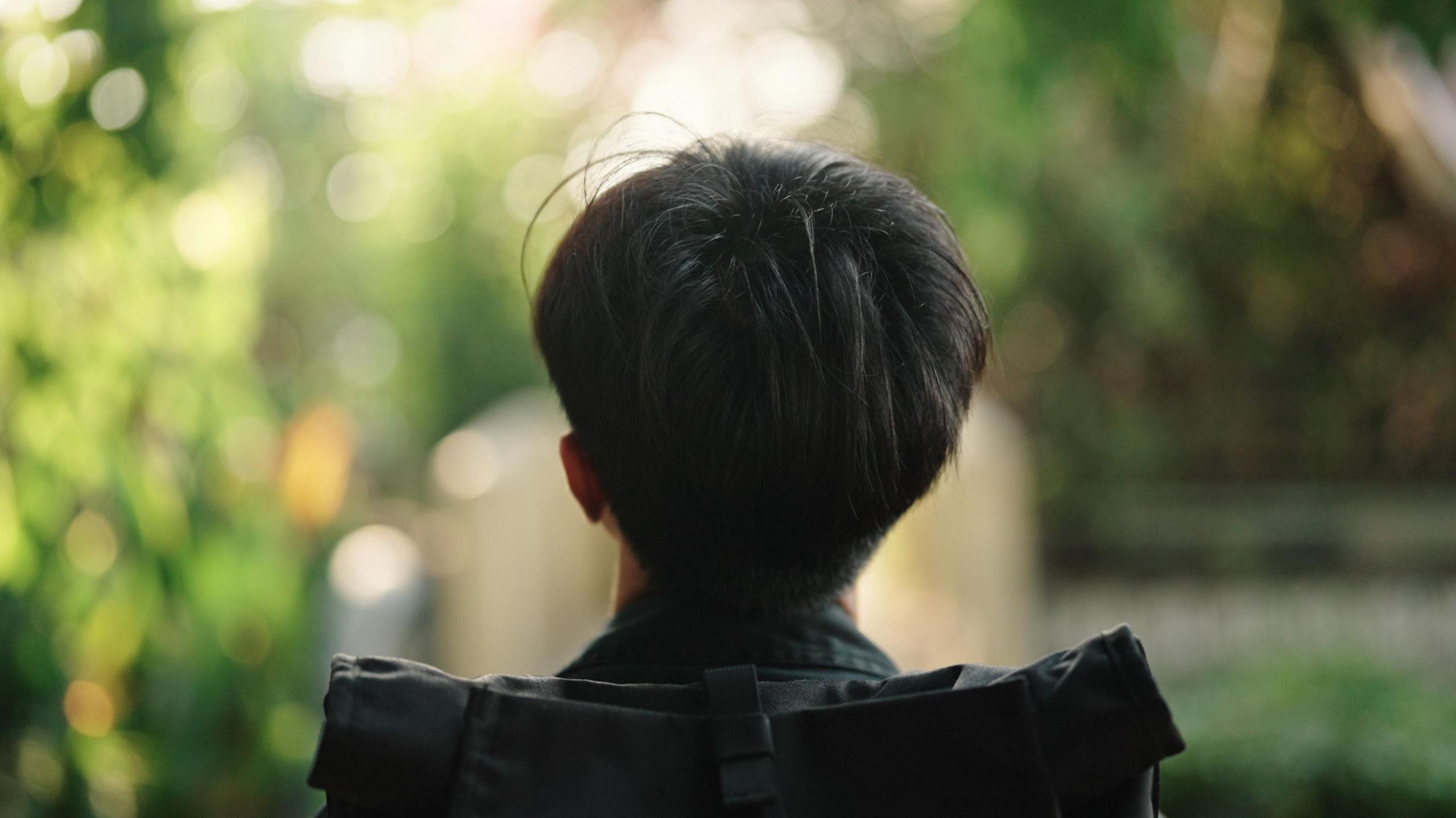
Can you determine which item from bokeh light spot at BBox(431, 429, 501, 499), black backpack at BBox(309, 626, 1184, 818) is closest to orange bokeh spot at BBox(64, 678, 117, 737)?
bokeh light spot at BBox(431, 429, 501, 499)

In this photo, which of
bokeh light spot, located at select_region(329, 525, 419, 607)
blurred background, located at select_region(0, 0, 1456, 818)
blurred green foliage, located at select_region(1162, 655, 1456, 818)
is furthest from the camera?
bokeh light spot, located at select_region(329, 525, 419, 607)

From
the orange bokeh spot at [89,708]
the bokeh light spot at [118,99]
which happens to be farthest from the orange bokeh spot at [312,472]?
the bokeh light spot at [118,99]

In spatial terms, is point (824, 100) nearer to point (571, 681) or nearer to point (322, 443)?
point (322, 443)

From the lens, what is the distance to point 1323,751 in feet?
10.3

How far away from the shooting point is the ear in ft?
3.67

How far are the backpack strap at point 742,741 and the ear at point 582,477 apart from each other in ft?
0.91

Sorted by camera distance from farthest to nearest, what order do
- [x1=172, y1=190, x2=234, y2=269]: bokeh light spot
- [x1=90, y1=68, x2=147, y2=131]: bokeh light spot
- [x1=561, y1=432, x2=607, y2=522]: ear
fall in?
1. [x1=172, y1=190, x2=234, y2=269]: bokeh light spot
2. [x1=90, y1=68, x2=147, y2=131]: bokeh light spot
3. [x1=561, y1=432, x2=607, y2=522]: ear

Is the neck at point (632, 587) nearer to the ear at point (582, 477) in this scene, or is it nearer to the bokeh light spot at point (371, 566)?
the ear at point (582, 477)

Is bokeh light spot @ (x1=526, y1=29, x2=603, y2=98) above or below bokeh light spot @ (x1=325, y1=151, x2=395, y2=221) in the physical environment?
above

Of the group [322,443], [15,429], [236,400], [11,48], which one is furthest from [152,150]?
[322,443]

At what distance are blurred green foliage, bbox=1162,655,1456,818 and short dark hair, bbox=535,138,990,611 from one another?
2.49 metres

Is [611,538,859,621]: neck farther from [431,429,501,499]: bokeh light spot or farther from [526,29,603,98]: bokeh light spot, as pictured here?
[526,29,603,98]: bokeh light spot

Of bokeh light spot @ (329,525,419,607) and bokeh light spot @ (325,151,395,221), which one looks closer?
bokeh light spot @ (329,525,419,607)

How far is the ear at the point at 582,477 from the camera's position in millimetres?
1117
